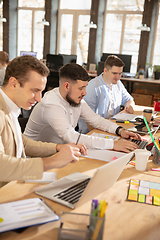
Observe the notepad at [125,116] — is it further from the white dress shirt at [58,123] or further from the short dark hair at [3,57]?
the short dark hair at [3,57]

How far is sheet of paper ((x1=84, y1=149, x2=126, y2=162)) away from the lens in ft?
5.39

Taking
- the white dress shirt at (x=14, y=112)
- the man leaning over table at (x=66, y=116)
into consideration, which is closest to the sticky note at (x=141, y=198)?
the man leaning over table at (x=66, y=116)

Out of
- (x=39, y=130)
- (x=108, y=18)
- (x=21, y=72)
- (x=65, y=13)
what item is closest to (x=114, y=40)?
(x=108, y=18)

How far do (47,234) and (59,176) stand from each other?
46 cm

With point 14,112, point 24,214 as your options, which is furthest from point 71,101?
point 24,214

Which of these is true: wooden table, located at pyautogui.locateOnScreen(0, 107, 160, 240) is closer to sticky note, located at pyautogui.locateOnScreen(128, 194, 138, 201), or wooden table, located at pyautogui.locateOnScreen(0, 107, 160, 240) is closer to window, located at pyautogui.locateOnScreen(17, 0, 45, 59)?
sticky note, located at pyautogui.locateOnScreen(128, 194, 138, 201)

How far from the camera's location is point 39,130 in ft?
7.17

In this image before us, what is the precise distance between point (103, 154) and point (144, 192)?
1.73 feet

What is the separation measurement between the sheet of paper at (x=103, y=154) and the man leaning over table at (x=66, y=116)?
7cm

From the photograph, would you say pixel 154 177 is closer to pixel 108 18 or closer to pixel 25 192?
pixel 25 192

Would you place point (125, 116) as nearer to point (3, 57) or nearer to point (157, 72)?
point (3, 57)

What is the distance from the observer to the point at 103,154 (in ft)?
5.61

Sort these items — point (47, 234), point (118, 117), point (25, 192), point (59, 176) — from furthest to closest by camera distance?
point (118, 117), point (59, 176), point (25, 192), point (47, 234)

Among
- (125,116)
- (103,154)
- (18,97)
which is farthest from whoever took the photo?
(125,116)
